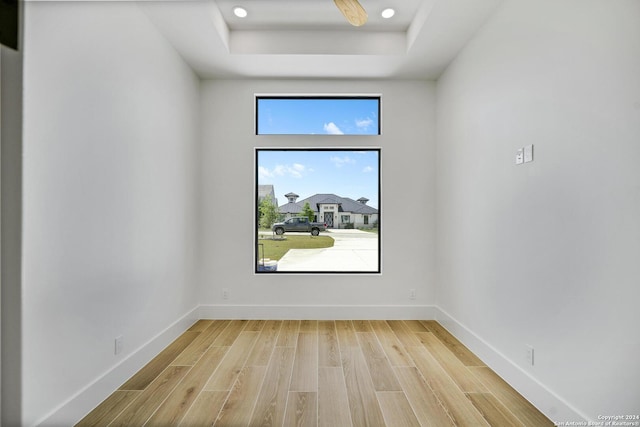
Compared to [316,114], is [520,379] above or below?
below

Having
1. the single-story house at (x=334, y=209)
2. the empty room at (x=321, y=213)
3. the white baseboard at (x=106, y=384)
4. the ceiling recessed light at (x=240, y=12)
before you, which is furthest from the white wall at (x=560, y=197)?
the white baseboard at (x=106, y=384)

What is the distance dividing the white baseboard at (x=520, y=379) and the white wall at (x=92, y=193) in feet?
8.80

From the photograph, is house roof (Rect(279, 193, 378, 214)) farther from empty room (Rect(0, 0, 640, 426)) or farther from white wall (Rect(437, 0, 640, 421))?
white wall (Rect(437, 0, 640, 421))

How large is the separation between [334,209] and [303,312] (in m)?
1.25

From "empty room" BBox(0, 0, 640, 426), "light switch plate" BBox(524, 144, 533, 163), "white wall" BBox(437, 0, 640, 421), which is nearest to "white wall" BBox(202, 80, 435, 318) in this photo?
"empty room" BBox(0, 0, 640, 426)

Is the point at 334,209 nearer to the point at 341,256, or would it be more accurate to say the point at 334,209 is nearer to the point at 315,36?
the point at 341,256

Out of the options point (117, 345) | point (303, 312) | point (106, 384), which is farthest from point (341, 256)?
point (106, 384)

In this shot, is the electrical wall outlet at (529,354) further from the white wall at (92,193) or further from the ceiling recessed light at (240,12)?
the ceiling recessed light at (240,12)

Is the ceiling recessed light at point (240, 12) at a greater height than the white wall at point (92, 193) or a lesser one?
greater

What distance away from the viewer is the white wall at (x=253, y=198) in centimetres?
369

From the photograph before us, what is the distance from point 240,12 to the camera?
2854 mm

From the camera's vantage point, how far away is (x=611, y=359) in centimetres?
151

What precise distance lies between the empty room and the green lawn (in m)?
0.02

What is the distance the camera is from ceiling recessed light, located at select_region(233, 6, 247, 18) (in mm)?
2806
